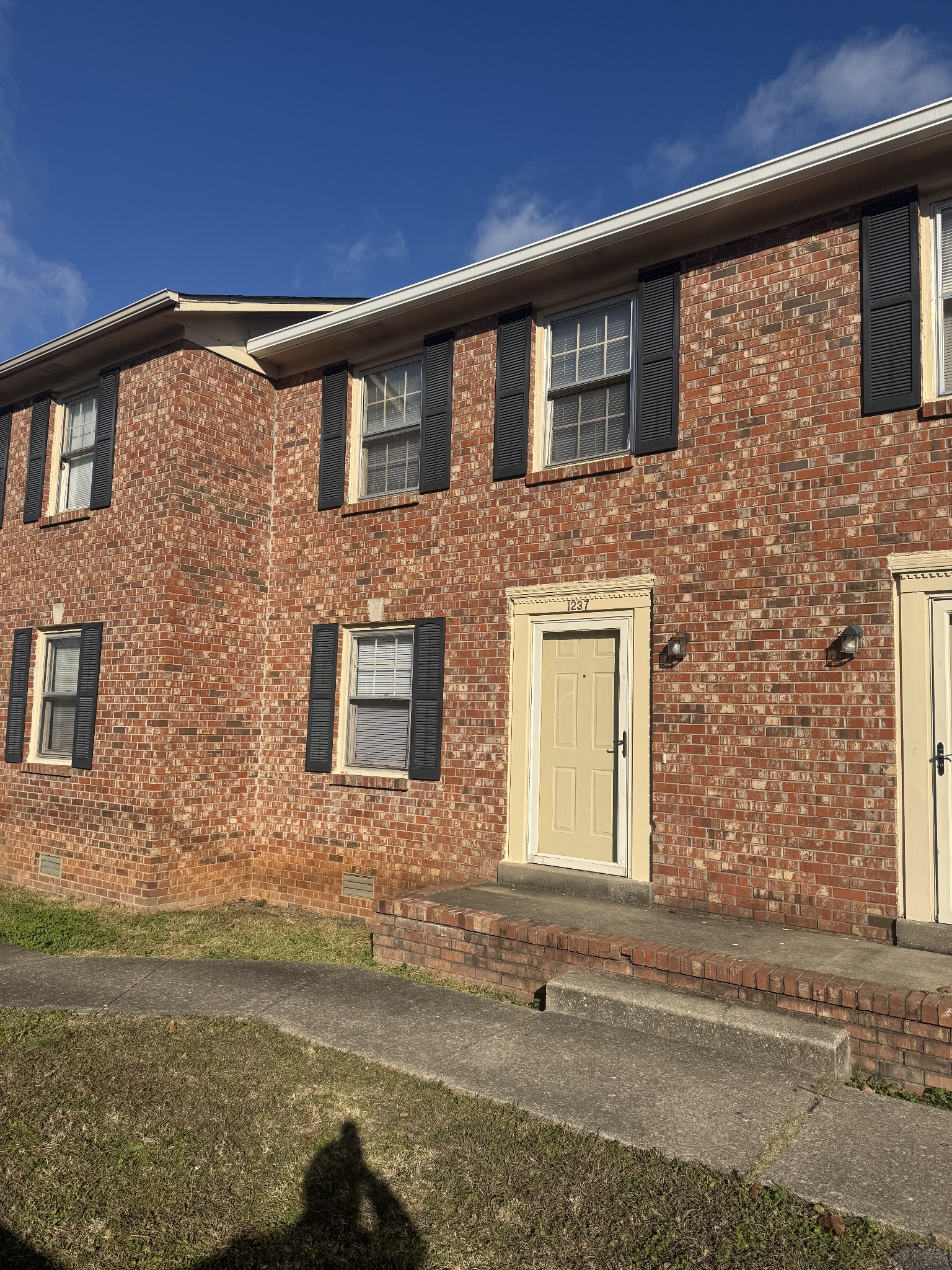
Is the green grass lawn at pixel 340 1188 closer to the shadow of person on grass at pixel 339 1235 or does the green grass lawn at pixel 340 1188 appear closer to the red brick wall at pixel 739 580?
the shadow of person on grass at pixel 339 1235

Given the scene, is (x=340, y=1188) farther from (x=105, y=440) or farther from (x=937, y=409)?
(x=105, y=440)

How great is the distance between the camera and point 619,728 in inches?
284

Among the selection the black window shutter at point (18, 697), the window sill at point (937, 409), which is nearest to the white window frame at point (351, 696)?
the black window shutter at point (18, 697)

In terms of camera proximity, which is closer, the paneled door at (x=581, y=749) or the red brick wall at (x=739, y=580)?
the red brick wall at (x=739, y=580)

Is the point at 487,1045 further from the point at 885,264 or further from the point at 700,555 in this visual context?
the point at 885,264

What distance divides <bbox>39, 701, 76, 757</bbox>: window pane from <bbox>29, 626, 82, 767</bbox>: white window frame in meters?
0.03

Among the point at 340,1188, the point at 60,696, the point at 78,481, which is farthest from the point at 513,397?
the point at 340,1188

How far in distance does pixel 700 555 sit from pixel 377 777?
3654mm

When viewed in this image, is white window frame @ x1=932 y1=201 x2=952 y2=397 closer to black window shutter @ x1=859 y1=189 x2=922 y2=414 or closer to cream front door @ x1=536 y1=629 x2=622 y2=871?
black window shutter @ x1=859 y1=189 x2=922 y2=414

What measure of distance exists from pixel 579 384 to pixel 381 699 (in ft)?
11.3

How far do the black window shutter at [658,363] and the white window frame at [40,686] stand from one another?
21.7 ft

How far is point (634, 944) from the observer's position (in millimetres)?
5453

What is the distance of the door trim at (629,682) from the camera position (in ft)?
22.8

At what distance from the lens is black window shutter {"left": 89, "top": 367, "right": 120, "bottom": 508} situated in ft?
32.0
